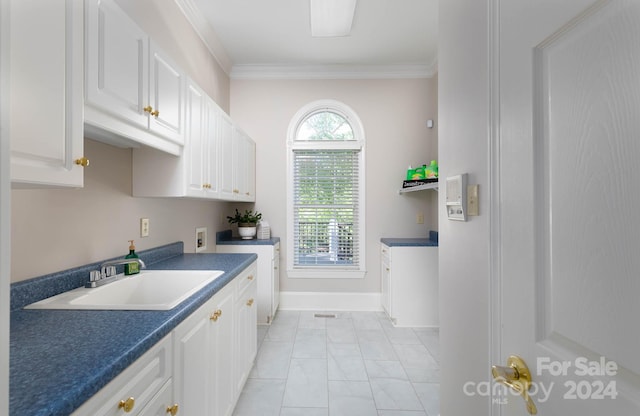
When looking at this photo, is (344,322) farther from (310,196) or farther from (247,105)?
(247,105)

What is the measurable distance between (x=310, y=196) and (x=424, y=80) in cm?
197

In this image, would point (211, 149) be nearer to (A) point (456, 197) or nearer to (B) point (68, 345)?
(B) point (68, 345)

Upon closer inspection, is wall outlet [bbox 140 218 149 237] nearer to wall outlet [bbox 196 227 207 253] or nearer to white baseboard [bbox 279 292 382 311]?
wall outlet [bbox 196 227 207 253]

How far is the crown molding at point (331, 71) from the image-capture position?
3.71 meters

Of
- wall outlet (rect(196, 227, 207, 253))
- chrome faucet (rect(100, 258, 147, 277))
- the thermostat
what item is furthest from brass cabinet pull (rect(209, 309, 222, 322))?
wall outlet (rect(196, 227, 207, 253))

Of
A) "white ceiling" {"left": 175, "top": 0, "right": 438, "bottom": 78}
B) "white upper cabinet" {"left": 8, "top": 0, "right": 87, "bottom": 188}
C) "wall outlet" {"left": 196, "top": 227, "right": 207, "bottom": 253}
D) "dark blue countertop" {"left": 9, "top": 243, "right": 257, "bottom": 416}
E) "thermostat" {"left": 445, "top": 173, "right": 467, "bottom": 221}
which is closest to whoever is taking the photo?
"dark blue countertop" {"left": 9, "top": 243, "right": 257, "bottom": 416}

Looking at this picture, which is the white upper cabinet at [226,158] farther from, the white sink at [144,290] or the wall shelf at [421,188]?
the wall shelf at [421,188]

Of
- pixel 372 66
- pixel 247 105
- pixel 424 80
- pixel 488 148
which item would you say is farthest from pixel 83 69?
pixel 424 80

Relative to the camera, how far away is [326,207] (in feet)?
12.5

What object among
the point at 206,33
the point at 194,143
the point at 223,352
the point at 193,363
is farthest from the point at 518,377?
the point at 206,33

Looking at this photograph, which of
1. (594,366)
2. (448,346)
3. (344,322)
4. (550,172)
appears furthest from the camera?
(344,322)

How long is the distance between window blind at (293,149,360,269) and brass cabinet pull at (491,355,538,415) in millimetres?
3056

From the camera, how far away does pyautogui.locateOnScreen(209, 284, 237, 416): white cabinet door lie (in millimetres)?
1502

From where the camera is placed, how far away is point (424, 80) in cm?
376
